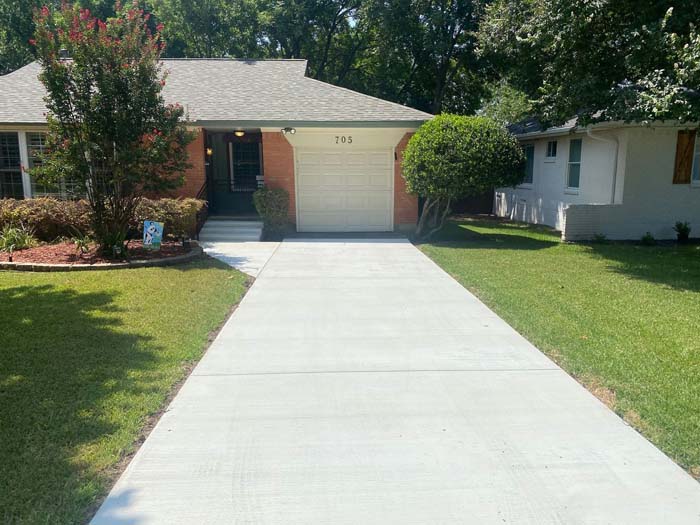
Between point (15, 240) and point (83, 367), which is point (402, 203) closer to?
point (15, 240)

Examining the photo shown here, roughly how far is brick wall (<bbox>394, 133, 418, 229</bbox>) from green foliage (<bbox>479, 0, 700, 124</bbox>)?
12.1 ft

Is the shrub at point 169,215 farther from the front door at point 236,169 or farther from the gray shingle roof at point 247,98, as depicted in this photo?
the front door at point 236,169

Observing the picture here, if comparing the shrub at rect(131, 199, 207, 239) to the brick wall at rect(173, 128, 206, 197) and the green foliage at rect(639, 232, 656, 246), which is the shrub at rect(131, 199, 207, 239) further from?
the green foliage at rect(639, 232, 656, 246)

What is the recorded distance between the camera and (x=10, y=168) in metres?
13.9

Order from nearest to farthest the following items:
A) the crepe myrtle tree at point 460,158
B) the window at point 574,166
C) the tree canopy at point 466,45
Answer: the tree canopy at point 466,45
the crepe myrtle tree at point 460,158
the window at point 574,166

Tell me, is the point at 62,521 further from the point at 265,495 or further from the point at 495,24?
the point at 495,24

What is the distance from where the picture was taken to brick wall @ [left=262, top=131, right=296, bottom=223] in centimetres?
1427

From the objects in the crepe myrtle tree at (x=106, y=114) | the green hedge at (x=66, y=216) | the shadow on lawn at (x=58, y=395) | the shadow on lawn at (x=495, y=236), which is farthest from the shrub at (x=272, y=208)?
the shadow on lawn at (x=58, y=395)

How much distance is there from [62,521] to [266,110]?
12.1 metres

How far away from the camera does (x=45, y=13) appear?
29.7 feet

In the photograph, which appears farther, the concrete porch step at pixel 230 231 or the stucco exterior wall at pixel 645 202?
the stucco exterior wall at pixel 645 202

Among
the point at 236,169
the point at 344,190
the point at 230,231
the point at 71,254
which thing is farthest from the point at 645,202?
the point at 71,254

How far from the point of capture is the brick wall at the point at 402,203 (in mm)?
14461

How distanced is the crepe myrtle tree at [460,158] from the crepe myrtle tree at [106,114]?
5.27 meters
